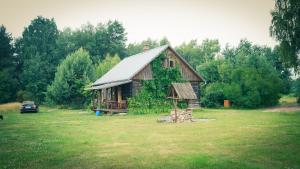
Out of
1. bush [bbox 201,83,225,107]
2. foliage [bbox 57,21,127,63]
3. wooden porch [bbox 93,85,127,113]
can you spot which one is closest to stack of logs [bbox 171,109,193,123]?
wooden porch [bbox 93,85,127,113]

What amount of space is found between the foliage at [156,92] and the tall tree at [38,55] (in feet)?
132

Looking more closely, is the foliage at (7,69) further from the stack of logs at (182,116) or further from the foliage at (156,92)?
the stack of logs at (182,116)

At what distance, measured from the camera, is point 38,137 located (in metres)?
15.4

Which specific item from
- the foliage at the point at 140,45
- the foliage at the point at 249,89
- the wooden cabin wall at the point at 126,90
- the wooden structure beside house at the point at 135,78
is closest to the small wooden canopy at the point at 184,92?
the wooden structure beside house at the point at 135,78

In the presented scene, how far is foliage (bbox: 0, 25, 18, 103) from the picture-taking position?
211 feet

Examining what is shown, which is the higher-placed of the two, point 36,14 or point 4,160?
point 36,14

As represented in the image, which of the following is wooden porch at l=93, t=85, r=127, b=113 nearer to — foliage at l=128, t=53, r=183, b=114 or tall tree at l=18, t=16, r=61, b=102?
foliage at l=128, t=53, r=183, b=114

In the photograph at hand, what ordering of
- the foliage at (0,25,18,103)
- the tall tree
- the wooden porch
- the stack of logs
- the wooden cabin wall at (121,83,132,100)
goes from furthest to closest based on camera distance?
the tall tree
the foliage at (0,25,18,103)
the wooden cabin wall at (121,83,132,100)
the wooden porch
the stack of logs

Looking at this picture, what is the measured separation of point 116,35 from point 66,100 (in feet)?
126

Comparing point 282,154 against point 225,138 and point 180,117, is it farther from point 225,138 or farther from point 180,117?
point 180,117

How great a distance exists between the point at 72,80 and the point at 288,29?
34730 mm

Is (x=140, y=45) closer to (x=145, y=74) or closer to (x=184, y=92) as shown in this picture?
(x=145, y=74)

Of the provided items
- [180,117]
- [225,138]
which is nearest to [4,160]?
[225,138]

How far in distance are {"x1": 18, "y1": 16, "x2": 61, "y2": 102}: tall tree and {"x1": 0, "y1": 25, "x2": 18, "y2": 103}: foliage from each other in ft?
8.28
